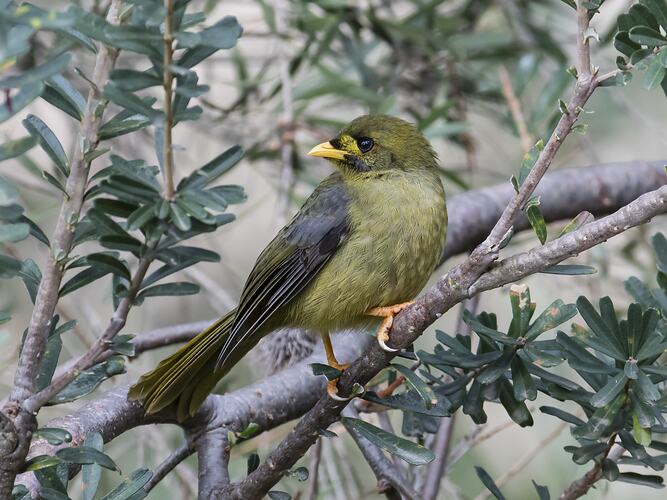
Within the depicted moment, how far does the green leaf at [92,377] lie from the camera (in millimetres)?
1827

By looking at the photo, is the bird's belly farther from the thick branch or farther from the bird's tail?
the thick branch

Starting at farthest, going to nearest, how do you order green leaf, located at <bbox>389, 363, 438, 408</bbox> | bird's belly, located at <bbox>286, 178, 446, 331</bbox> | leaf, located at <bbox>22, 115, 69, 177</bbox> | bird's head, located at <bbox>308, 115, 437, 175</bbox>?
bird's head, located at <bbox>308, 115, 437, 175</bbox> < bird's belly, located at <bbox>286, 178, 446, 331</bbox> < green leaf, located at <bbox>389, 363, 438, 408</bbox> < leaf, located at <bbox>22, 115, 69, 177</bbox>

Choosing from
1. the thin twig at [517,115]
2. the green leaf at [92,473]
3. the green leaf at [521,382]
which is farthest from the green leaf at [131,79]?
the thin twig at [517,115]

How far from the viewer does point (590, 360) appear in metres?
2.02

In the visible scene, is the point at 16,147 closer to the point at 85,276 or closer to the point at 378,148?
the point at 85,276

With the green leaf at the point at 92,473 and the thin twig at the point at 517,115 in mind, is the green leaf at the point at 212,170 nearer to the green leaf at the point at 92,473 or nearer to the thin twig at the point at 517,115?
the green leaf at the point at 92,473

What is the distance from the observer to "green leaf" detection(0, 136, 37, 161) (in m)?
1.42

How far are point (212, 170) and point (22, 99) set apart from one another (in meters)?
0.50

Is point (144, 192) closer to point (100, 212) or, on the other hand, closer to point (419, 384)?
point (100, 212)

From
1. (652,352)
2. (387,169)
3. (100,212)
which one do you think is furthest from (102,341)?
(387,169)

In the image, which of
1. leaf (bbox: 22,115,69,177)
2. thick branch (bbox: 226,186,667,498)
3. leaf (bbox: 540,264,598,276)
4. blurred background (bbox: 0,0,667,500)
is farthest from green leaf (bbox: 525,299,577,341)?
blurred background (bbox: 0,0,667,500)

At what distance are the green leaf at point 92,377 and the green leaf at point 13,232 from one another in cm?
44

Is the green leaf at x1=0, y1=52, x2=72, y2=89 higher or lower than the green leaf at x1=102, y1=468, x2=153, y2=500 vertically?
higher

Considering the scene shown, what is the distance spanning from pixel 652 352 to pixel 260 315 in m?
1.24
